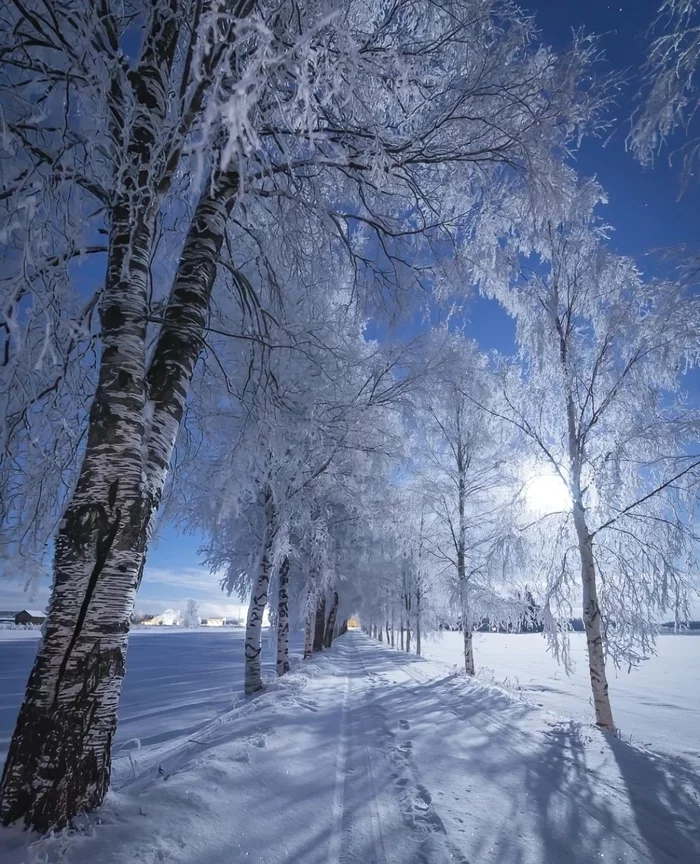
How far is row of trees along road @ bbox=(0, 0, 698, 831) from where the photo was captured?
7.82 feet

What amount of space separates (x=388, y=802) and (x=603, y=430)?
673 centimetres

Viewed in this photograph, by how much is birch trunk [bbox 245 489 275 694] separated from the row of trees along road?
0.17 ft

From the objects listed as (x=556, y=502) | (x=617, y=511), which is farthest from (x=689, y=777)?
(x=556, y=502)

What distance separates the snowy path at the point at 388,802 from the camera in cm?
238

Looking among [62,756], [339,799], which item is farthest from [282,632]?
[62,756]

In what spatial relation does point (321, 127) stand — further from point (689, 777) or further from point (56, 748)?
point (689, 777)

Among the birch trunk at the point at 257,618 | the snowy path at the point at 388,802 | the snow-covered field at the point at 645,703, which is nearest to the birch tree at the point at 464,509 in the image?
the snow-covered field at the point at 645,703

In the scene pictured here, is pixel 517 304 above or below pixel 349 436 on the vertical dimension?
above

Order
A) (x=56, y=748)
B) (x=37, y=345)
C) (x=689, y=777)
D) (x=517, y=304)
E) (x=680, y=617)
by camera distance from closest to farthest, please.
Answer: (x=56, y=748), (x=37, y=345), (x=689, y=777), (x=680, y=617), (x=517, y=304)

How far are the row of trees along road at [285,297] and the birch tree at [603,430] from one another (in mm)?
46

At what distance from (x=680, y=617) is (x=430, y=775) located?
15.6ft

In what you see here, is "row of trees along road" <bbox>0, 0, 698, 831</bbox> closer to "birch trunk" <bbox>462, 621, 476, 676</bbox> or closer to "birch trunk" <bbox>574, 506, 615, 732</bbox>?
"birch trunk" <bbox>574, 506, 615, 732</bbox>

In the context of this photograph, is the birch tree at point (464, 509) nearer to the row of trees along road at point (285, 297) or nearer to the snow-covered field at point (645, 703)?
the snow-covered field at point (645, 703)

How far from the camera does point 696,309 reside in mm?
5484
